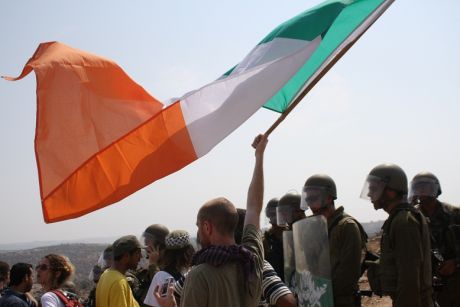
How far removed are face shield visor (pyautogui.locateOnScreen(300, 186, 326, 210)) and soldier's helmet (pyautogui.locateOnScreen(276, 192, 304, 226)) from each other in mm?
1245

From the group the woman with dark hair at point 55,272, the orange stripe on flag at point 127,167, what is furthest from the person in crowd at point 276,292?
the woman with dark hair at point 55,272

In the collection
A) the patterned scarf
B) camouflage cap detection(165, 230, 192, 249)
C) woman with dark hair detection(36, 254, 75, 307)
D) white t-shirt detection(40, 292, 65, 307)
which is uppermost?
the patterned scarf

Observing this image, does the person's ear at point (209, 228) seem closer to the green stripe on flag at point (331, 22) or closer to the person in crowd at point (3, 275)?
the green stripe on flag at point (331, 22)

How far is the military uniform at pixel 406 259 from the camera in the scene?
4.86 m

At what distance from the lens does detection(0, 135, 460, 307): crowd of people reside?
3002mm

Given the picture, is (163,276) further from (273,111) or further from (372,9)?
(372,9)

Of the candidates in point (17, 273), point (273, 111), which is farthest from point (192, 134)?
point (17, 273)

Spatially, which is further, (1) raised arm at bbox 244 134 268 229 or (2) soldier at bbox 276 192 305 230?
(2) soldier at bbox 276 192 305 230

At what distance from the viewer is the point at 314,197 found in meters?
6.07

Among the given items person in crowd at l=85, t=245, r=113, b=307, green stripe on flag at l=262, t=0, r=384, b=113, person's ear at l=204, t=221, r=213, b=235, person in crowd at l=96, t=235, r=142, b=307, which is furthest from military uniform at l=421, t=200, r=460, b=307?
person in crowd at l=85, t=245, r=113, b=307

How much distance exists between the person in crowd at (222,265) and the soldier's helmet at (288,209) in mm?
4252

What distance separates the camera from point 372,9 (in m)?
4.45

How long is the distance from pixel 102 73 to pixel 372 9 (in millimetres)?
2598

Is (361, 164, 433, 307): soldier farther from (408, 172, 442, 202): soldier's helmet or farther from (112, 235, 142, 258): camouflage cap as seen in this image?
(112, 235, 142, 258): camouflage cap
